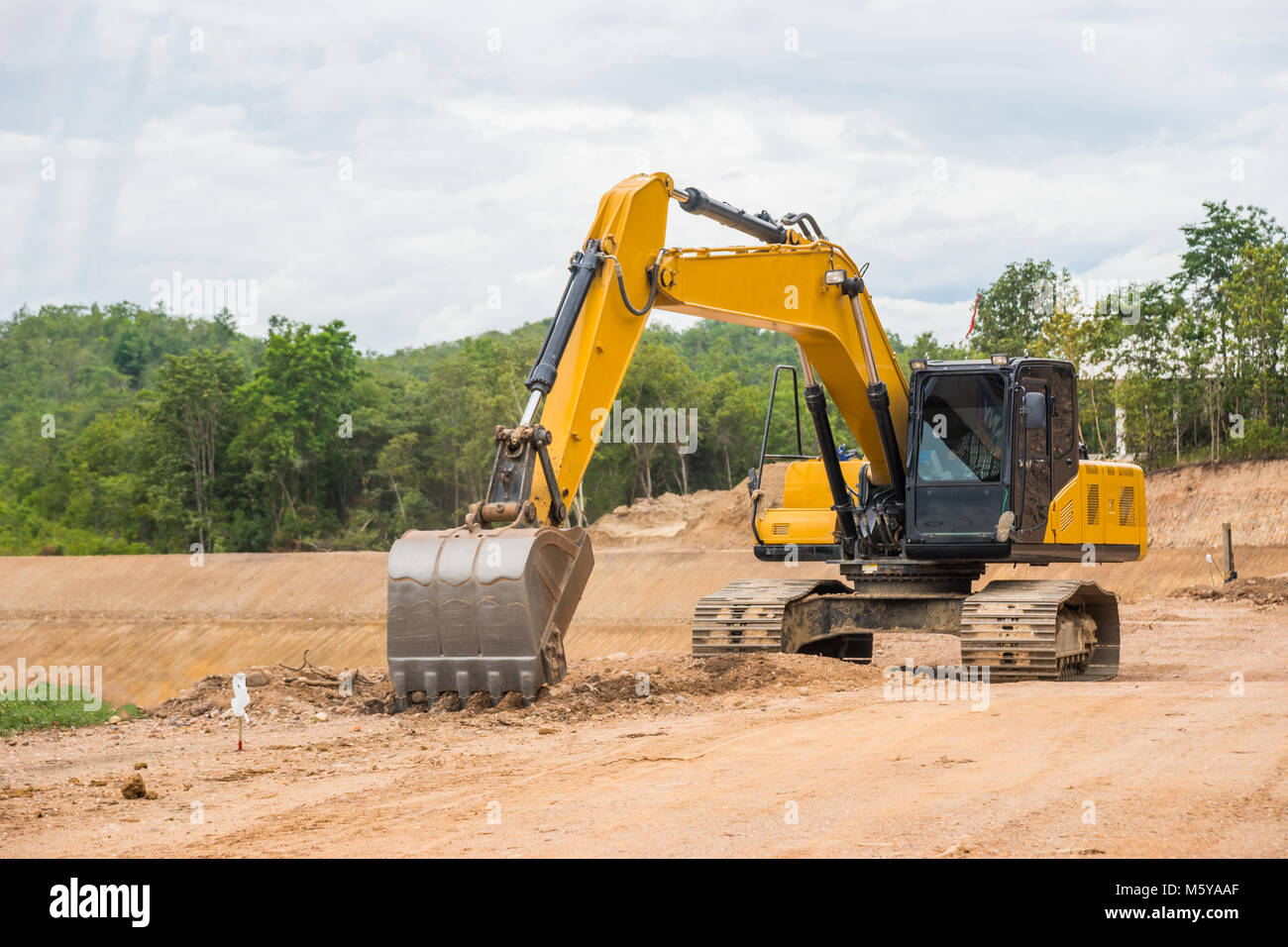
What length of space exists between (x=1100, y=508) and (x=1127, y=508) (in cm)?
68

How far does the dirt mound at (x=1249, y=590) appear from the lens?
25253mm

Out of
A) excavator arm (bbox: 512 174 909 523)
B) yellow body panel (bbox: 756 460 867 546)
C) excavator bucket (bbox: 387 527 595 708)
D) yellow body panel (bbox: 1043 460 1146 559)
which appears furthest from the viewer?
yellow body panel (bbox: 756 460 867 546)

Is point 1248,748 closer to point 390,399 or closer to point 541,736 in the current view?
point 541,736

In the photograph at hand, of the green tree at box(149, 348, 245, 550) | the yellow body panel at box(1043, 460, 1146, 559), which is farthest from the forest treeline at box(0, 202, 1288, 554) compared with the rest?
the yellow body panel at box(1043, 460, 1146, 559)

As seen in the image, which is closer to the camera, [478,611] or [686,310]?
[478,611]

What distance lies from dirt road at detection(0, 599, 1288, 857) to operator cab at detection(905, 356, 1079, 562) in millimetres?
1659

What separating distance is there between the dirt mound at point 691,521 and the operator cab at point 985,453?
27754 millimetres

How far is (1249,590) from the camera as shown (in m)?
26.2

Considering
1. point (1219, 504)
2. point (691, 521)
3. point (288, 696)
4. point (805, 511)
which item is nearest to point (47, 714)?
point (288, 696)

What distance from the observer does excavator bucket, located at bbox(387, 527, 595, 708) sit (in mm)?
9438

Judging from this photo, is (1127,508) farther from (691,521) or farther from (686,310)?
(691,521)

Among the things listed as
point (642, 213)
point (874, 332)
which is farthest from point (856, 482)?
point (642, 213)

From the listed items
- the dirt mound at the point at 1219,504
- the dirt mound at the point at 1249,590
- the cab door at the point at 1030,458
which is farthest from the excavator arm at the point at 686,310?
the dirt mound at the point at 1219,504

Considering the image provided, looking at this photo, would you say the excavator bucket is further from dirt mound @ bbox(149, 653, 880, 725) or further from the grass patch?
the grass patch
